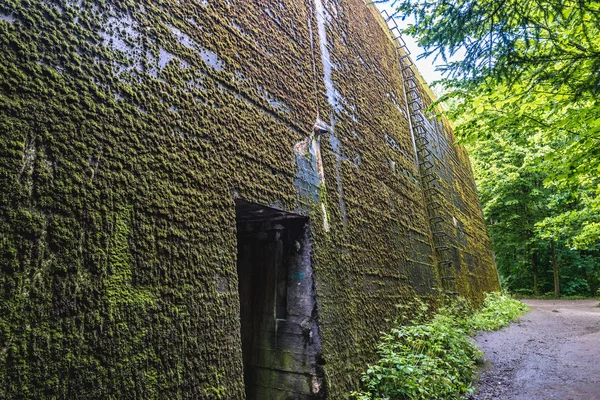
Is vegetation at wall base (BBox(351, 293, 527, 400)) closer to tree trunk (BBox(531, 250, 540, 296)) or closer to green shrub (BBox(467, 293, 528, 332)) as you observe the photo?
green shrub (BBox(467, 293, 528, 332))

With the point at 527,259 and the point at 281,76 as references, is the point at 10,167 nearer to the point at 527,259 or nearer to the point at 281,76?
the point at 281,76

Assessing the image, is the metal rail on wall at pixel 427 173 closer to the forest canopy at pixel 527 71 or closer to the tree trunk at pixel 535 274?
the forest canopy at pixel 527 71

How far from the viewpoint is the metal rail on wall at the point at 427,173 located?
7.18 meters

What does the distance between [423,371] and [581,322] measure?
29.6ft

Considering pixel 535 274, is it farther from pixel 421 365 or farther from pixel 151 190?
pixel 151 190

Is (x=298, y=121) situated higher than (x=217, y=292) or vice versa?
(x=298, y=121)

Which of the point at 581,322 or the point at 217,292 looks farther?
the point at 581,322

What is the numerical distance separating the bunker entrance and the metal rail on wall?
4.79m

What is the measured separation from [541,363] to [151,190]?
21.1 ft

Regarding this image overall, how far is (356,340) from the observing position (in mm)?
3535

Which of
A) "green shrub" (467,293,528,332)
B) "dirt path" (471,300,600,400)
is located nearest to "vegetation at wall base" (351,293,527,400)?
"dirt path" (471,300,600,400)

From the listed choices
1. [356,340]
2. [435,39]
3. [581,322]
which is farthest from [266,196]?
[581,322]

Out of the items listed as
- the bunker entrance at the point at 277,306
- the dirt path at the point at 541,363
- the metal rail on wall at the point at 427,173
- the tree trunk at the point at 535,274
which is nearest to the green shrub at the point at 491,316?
the dirt path at the point at 541,363

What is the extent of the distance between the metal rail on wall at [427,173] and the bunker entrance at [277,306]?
479 cm
